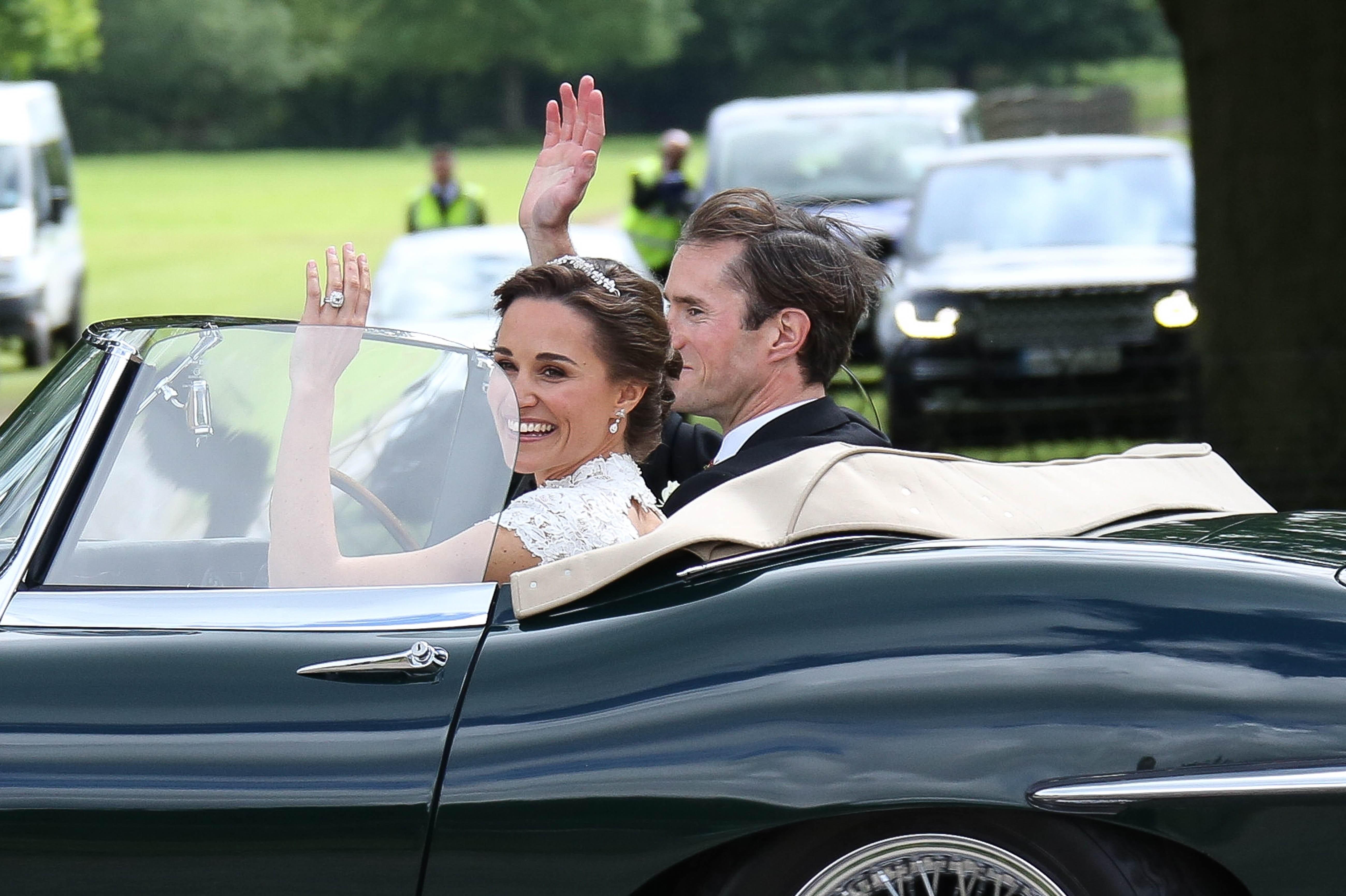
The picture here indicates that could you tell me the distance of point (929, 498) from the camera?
8.85 ft

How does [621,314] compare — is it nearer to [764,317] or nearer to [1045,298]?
[764,317]

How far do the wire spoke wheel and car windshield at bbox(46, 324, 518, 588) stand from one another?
0.70m

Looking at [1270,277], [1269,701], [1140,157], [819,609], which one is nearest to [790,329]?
[819,609]

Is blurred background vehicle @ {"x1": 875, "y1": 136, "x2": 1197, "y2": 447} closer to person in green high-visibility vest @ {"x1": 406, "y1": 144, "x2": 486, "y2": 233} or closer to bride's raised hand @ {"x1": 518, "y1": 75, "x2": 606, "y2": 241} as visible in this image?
bride's raised hand @ {"x1": 518, "y1": 75, "x2": 606, "y2": 241}

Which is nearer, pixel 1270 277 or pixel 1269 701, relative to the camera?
pixel 1269 701

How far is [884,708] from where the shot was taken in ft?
7.45

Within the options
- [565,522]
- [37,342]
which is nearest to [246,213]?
[37,342]

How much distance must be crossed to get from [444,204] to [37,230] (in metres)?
3.64

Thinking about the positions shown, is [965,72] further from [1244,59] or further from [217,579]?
[217,579]

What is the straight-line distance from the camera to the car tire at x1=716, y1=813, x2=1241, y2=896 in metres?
2.26

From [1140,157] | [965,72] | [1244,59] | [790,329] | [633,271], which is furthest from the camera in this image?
[965,72]

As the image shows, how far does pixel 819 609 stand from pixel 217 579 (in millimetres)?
927

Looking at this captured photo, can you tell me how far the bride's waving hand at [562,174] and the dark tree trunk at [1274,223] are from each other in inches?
179

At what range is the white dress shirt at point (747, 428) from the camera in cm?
324
